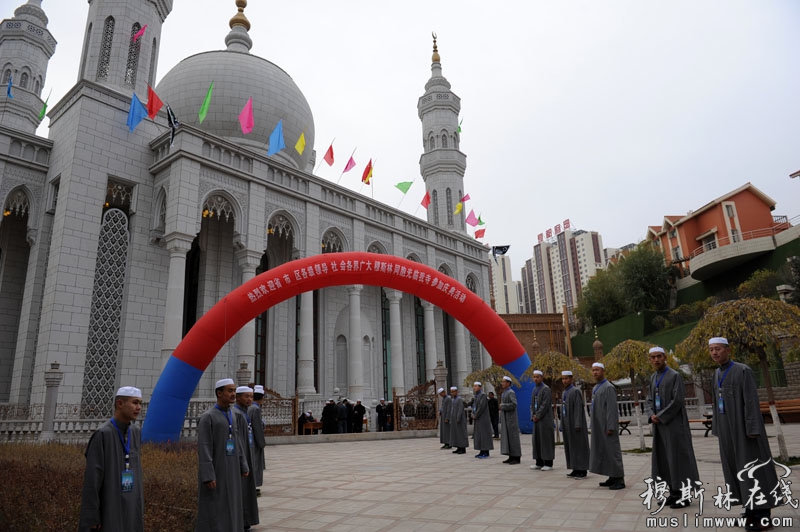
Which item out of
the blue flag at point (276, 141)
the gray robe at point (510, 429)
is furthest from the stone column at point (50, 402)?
the gray robe at point (510, 429)

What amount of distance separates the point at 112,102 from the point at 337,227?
350 inches

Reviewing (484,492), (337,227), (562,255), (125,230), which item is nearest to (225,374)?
(125,230)

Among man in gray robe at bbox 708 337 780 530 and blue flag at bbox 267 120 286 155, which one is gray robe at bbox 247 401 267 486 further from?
blue flag at bbox 267 120 286 155

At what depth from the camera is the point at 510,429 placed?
989 centimetres

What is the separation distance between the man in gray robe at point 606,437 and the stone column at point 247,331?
35.5 feet

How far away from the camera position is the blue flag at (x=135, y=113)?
16.2 m

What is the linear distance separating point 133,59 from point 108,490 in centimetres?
1835

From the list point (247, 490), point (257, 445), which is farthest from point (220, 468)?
point (257, 445)

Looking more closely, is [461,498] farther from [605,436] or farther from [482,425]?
[482,425]

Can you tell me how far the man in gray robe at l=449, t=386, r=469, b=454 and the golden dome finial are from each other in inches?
815

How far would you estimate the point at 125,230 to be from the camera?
16375 millimetres

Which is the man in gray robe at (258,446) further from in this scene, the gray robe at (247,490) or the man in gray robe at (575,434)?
the man in gray robe at (575,434)

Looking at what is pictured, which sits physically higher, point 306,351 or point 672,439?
point 306,351

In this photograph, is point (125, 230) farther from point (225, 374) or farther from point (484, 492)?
point (484, 492)
